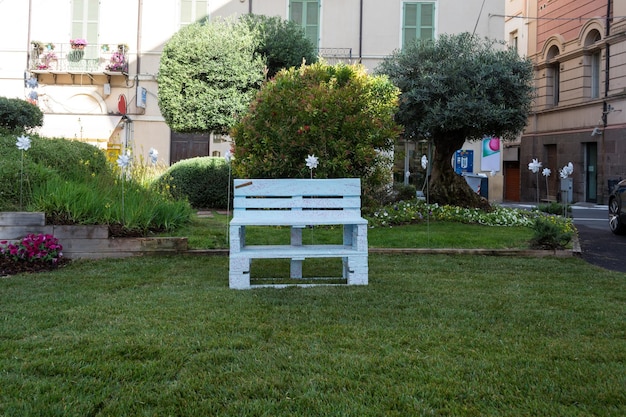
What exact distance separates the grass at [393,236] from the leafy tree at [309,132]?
2.91 feet

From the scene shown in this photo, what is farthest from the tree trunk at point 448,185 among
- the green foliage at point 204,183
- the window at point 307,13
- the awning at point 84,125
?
the awning at point 84,125

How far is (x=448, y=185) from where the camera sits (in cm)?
1338

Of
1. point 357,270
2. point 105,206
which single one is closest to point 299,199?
point 357,270

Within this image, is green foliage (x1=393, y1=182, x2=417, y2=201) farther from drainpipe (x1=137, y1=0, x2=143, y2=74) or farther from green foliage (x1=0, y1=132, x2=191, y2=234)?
drainpipe (x1=137, y1=0, x2=143, y2=74)

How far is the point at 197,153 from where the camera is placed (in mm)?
22891

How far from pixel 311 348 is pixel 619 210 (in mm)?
10066

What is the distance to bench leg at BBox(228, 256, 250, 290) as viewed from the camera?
217 inches

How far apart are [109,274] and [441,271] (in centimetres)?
337

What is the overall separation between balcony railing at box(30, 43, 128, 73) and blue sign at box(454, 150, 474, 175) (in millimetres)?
12290

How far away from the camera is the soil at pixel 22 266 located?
6.39 meters

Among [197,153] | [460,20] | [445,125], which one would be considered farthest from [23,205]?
[460,20]

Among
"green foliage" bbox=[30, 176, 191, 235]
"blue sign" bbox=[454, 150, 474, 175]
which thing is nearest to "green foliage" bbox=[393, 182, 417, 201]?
"green foliage" bbox=[30, 176, 191, 235]

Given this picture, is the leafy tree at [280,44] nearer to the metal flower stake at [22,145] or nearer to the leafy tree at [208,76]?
the leafy tree at [208,76]

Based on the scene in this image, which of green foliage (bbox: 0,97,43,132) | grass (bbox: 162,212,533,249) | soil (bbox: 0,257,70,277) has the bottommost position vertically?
soil (bbox: 0,257,70,277)
